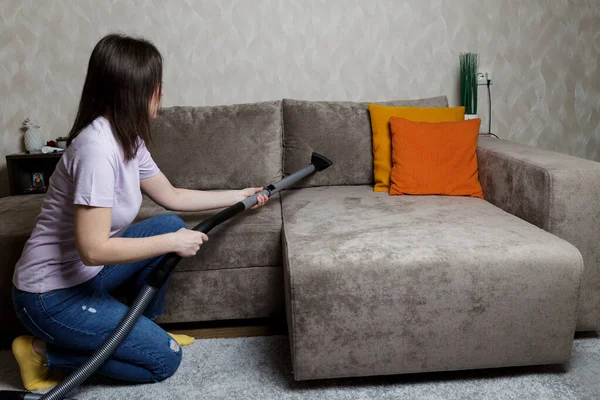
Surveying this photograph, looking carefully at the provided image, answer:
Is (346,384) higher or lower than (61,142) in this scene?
lower

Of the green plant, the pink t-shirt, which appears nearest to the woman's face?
the pink t-shirt

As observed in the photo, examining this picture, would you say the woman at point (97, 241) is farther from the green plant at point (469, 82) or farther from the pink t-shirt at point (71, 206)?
the green plant at point (469, 82)

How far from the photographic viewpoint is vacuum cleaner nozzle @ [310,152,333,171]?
97.0 inches

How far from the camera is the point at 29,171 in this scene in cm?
295

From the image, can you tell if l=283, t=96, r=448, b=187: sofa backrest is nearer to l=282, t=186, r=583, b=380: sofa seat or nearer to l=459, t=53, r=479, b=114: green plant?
l=459, t=53, r=479, b=114: green plant

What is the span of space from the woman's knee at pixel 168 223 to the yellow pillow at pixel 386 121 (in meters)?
0.96

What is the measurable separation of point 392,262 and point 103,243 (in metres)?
0.79

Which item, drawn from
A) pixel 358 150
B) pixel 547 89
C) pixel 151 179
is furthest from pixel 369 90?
pixel 151 179

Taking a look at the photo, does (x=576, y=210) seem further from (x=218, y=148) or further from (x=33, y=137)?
(x=33, y=137)

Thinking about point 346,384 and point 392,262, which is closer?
point 392,262

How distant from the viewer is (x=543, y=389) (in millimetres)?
1579

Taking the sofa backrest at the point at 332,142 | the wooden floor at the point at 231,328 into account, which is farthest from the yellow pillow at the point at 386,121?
the wooden floor at the point at 231,328

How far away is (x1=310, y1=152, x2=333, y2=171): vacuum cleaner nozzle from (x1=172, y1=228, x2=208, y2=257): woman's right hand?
98cm

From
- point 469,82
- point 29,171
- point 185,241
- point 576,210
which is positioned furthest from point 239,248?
point 469,82
